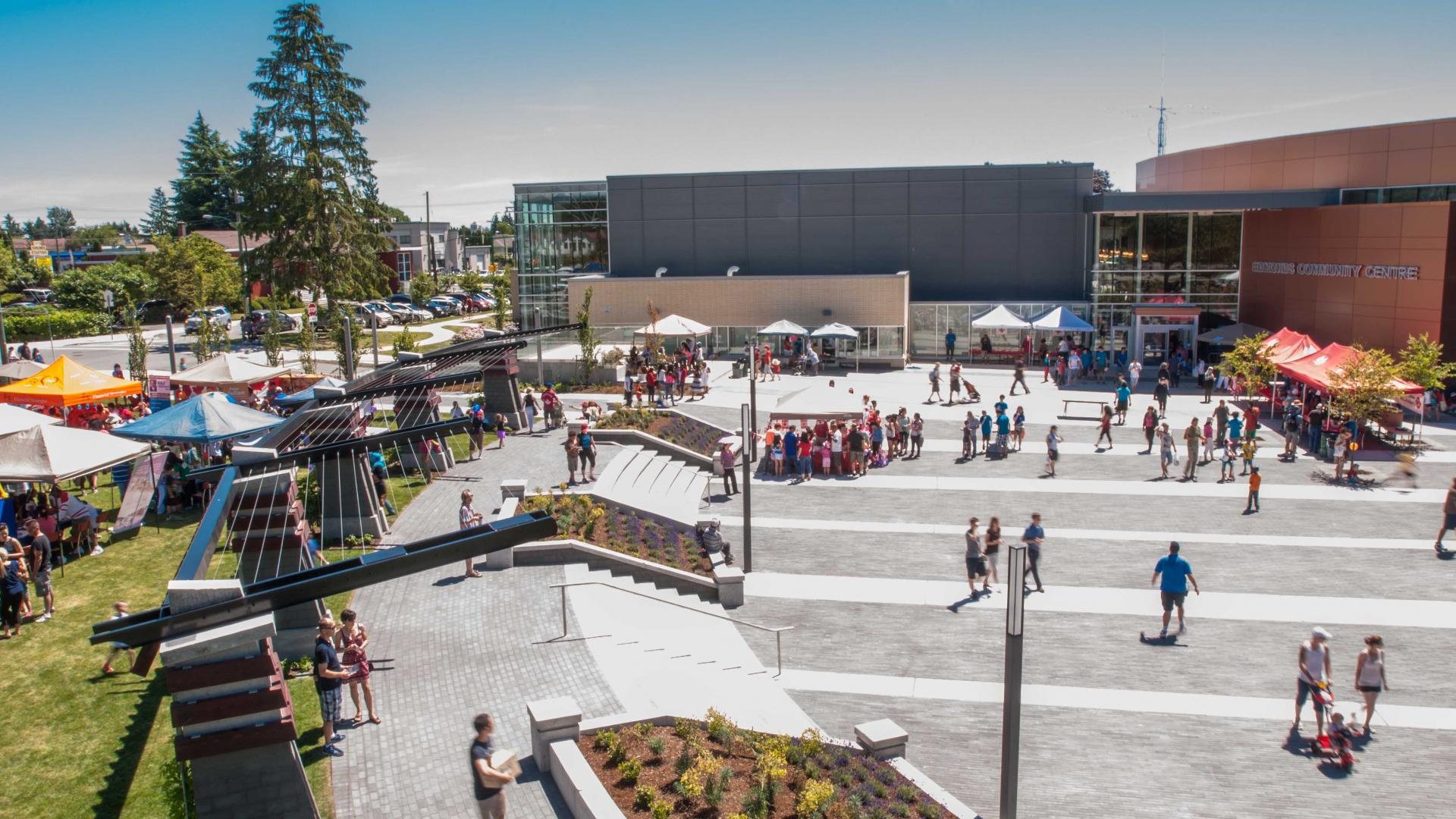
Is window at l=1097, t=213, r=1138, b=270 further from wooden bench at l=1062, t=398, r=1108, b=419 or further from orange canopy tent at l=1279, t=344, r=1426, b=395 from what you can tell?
orange canopy tent at l=1279, t=344, r=1426, b=395

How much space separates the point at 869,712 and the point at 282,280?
42.9 metres

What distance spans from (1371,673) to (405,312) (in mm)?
61927

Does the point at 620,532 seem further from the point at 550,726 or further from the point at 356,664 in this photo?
the point at 550,726

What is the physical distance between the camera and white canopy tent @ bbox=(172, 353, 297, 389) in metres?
25.2

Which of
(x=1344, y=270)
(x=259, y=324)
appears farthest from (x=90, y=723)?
(x=259, y=324)

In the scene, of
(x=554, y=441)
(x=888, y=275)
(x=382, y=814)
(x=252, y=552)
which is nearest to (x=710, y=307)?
(x=888, y=275)

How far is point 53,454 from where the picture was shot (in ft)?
54.7

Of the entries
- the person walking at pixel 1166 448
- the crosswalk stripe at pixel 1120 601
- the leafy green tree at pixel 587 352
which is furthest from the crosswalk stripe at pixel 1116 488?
the leafy green tree at pixel 587 352

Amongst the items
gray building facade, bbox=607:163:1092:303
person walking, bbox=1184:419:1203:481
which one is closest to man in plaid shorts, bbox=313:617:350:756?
person walking, bbox=1184:419:1203:481

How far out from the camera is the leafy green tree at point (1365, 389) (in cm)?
2409

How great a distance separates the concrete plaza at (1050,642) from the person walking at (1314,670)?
390 millimetres

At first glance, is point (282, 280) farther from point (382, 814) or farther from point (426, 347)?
point (382, 814)

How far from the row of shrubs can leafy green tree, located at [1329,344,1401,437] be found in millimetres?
61313

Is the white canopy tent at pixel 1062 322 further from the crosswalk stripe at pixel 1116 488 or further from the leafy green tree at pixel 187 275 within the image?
the leafy green tree at pixel 187 275
